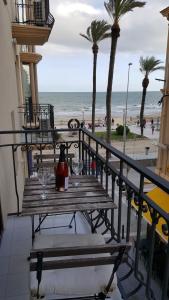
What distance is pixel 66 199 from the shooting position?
2020 millimetres

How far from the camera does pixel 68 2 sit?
13375 millimetres

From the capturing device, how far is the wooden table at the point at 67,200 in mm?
1865

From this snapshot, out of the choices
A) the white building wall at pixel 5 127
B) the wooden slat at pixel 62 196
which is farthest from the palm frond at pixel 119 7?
the wooden slat at pixel 62 196

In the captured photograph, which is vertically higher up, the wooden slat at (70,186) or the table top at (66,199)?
the wooden slat at (70,186)

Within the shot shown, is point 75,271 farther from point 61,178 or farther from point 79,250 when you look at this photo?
point 61,178

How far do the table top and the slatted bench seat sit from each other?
44cm

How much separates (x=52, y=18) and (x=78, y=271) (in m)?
6.03

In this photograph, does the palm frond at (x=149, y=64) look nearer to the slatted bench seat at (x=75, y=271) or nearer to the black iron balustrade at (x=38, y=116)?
the black iron balustrade at (x=38, y=116)

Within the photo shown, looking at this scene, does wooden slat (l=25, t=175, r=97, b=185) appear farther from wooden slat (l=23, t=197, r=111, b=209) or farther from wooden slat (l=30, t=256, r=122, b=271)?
wooden slat (l=30, t=256, r=122, b=271)

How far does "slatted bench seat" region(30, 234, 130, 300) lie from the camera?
128 centimetres

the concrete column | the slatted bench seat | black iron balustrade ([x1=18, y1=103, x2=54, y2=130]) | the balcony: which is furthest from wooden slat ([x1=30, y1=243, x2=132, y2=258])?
the concrete column

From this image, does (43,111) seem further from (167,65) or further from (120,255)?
(120,255)

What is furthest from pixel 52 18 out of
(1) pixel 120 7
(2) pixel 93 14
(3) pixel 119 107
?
(3) pixel 119 107

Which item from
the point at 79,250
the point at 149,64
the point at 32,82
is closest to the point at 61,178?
the point at 79,250
